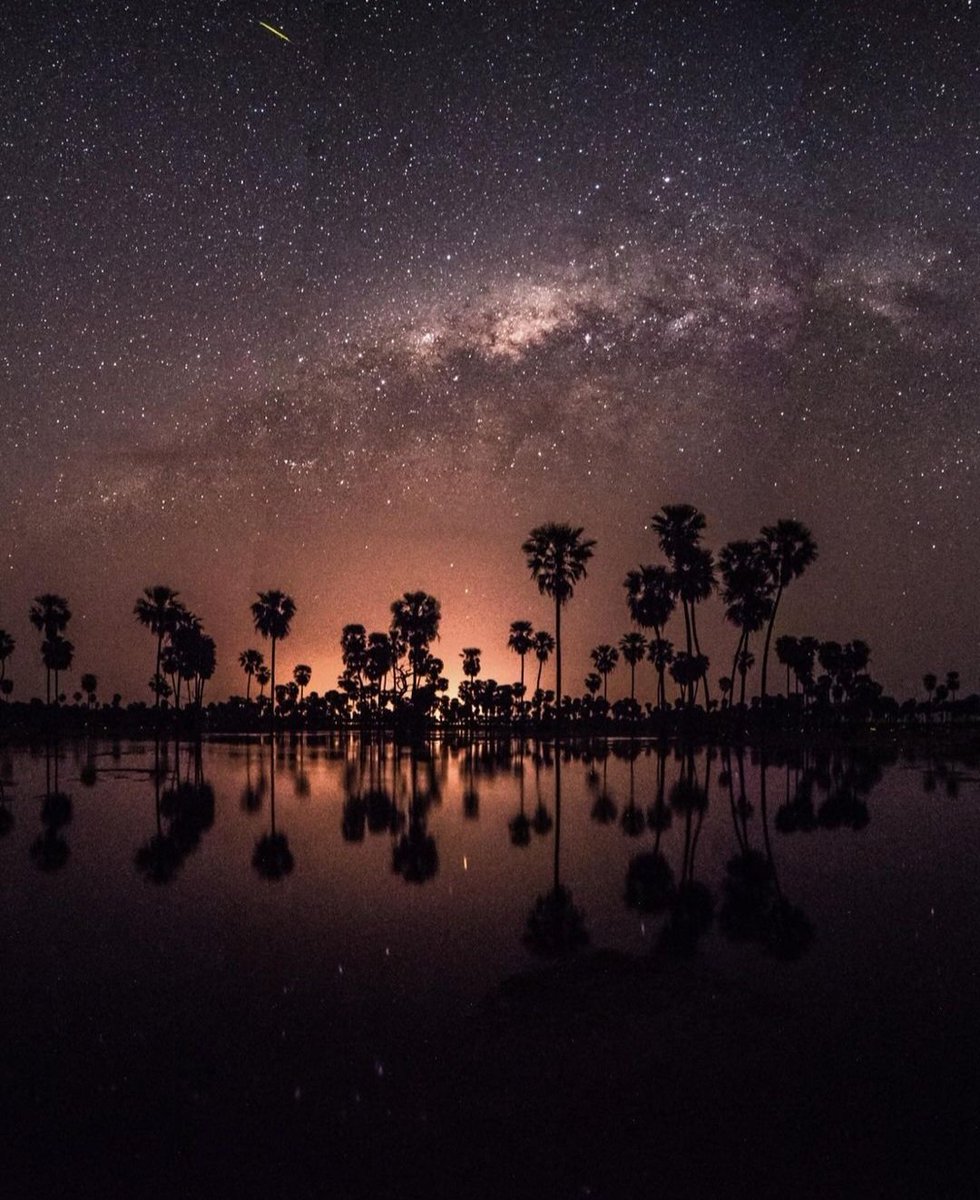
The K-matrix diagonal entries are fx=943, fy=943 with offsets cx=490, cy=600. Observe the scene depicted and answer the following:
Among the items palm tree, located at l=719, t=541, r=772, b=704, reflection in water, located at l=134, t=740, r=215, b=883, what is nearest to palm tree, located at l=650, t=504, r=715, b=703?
palm tree, located at l=719, t=541, r=772, b=704

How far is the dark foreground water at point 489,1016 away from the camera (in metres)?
5.52

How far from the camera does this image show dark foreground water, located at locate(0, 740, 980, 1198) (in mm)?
5523

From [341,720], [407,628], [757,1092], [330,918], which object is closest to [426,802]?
[330,918]

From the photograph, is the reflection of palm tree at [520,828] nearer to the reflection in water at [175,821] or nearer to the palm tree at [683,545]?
the reflection in water at [175,821]

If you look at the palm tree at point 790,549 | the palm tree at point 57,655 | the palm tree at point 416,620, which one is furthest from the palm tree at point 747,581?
the palm tree at point 57,655

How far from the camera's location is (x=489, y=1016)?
794 centimetres

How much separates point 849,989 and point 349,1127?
5083mm

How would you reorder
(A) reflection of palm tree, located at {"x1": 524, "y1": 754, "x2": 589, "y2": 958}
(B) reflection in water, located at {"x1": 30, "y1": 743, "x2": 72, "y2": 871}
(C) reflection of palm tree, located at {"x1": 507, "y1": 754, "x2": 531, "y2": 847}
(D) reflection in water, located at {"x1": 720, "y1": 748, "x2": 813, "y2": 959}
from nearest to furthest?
(A) reflection of palm tree, located at {"x1": 524, "y1": 754, "x2": 589, "y2": 958} → (D) reflection in water, located at {"x1": 720, "y1": 748, "x2": 813, "y2": 959} → (B) reflection in water, located at {"x1": 30, "y1": 743, "x2": 72, "y2": 871} → (C) reflection of palm tree, located at {"x1": 507, "y1": 754, "x2": 531, "y2": 847}

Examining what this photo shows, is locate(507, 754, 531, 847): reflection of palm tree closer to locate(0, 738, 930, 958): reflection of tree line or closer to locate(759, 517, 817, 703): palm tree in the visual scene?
locate(0, 738, 930, 958): reflection of tree line

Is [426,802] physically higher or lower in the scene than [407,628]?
lower

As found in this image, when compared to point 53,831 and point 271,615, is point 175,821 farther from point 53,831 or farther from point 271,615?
Answer: point 271,615

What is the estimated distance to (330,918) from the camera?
1175cm

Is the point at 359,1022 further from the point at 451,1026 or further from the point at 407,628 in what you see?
the point at 407,628

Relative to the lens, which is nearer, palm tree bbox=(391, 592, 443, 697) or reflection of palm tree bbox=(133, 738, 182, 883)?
reflection of palm tree bbox=(133, 738, 182, 883)
